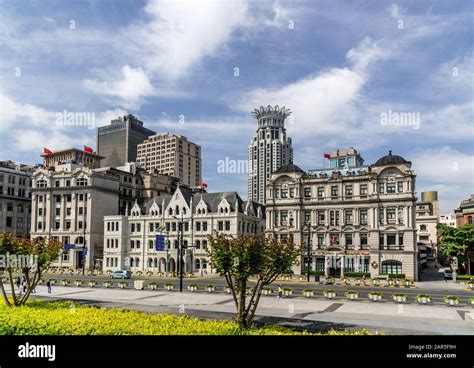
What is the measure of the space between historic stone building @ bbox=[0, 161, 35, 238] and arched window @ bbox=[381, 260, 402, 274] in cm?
8294

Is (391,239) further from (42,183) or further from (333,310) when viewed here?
(42,183)

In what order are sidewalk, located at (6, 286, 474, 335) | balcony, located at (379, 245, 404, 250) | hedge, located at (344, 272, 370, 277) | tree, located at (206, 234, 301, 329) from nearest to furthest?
tree, located at (206, 234, 301, 329) < sidewalk, located at (6, 286, 474, 335) < balcony, located at (379, 245, 404, 250) < hedge, located at (344, 272, 370, 277)

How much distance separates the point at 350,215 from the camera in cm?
6806

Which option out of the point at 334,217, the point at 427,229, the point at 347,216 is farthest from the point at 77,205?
the point at 427,229

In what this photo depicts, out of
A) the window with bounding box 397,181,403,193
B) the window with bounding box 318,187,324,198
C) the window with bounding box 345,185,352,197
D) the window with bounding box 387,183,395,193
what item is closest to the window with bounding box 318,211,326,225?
the window with bounding box 318,187,324,198

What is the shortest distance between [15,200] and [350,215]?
3139 inches

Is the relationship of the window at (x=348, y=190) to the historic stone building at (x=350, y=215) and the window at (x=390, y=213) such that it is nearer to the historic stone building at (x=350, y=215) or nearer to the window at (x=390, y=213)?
the historic stone building at (x=350, y=215)

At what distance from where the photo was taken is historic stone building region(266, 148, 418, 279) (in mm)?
63531

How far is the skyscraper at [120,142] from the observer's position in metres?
184

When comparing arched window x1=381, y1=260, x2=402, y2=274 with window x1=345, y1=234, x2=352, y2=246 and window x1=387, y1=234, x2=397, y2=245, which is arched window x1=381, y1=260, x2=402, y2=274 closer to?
window x1=387, y1=234, x2=397, y2=245

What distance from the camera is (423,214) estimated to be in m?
135

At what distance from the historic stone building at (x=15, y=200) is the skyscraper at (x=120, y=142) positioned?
7841cm

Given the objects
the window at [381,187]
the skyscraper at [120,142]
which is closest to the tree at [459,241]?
the window at [381,187]
